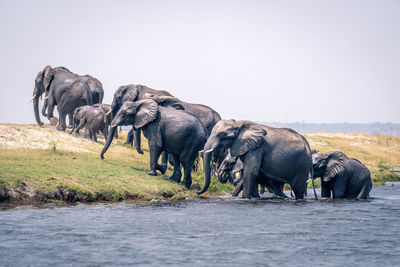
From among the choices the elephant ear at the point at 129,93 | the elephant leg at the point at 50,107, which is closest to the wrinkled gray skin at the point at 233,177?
the elephant ear at the point at 129,93

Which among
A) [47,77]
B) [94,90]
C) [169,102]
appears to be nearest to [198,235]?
[169,102]

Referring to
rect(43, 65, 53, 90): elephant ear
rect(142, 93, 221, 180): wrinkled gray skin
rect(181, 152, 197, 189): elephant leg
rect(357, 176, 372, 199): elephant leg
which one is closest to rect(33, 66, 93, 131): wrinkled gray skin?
rect(43, 65, 53, 90): elephant ear

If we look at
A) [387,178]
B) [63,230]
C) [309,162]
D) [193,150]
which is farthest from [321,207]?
[387,178]

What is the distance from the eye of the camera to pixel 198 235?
1398 centimetres

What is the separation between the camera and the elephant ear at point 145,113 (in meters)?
21.9

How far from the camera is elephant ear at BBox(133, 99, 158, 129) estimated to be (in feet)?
71.8

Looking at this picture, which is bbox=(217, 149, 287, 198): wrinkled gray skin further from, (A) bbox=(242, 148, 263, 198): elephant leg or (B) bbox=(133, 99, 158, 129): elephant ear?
(B) bbox=(133, 99, 158, 129): elephant ear

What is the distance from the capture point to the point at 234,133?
2034cm

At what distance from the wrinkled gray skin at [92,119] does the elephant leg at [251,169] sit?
1085 cm

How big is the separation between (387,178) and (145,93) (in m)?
15.4

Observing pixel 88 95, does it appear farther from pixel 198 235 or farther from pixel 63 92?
pixel 198 235

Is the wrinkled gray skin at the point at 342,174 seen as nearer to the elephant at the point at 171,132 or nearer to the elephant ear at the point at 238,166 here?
the elephant ear at the point at 238,166

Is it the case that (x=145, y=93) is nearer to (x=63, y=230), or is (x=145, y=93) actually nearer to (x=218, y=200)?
(x=218, y=200)

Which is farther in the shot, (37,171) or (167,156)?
(167,156)
